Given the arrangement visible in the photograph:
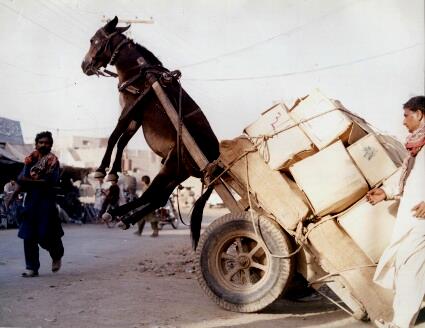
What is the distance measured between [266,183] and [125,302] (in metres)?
1.80

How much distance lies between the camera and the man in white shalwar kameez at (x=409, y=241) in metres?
3.34

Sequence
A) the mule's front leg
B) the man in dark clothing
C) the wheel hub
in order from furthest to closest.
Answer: the man in dark clothing
the mule's front leg
the wheel hub

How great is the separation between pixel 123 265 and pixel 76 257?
136 cm

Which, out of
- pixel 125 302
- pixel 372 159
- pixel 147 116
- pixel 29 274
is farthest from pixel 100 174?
pixel 372 159

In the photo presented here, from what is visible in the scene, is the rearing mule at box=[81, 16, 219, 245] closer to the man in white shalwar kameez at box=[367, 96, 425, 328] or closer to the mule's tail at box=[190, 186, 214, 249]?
the mule's tail at box=[190, 186, 214, 249]

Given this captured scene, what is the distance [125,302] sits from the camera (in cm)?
457

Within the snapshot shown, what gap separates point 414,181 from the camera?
342cm

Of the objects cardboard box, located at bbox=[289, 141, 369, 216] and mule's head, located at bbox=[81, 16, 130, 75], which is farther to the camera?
mule's head, located at bbox=[81, 16, 130, 75]

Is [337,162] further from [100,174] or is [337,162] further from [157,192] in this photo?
[100,174]

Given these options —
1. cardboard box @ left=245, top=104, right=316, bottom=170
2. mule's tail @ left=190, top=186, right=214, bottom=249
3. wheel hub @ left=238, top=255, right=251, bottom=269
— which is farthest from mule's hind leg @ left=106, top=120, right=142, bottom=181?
wheel hub @ left=238, top=255, right=251, bottom=269

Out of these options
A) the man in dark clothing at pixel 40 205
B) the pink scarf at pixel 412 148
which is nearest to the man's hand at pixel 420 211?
the pink scarf at pixel 412 148

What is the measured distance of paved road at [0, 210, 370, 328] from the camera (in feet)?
12.9

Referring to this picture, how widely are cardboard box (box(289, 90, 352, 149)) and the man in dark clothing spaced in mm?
3493

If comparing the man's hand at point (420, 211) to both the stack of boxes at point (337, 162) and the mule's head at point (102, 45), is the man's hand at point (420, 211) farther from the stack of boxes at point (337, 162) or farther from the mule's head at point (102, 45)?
the mule's head at point (102, 45)
